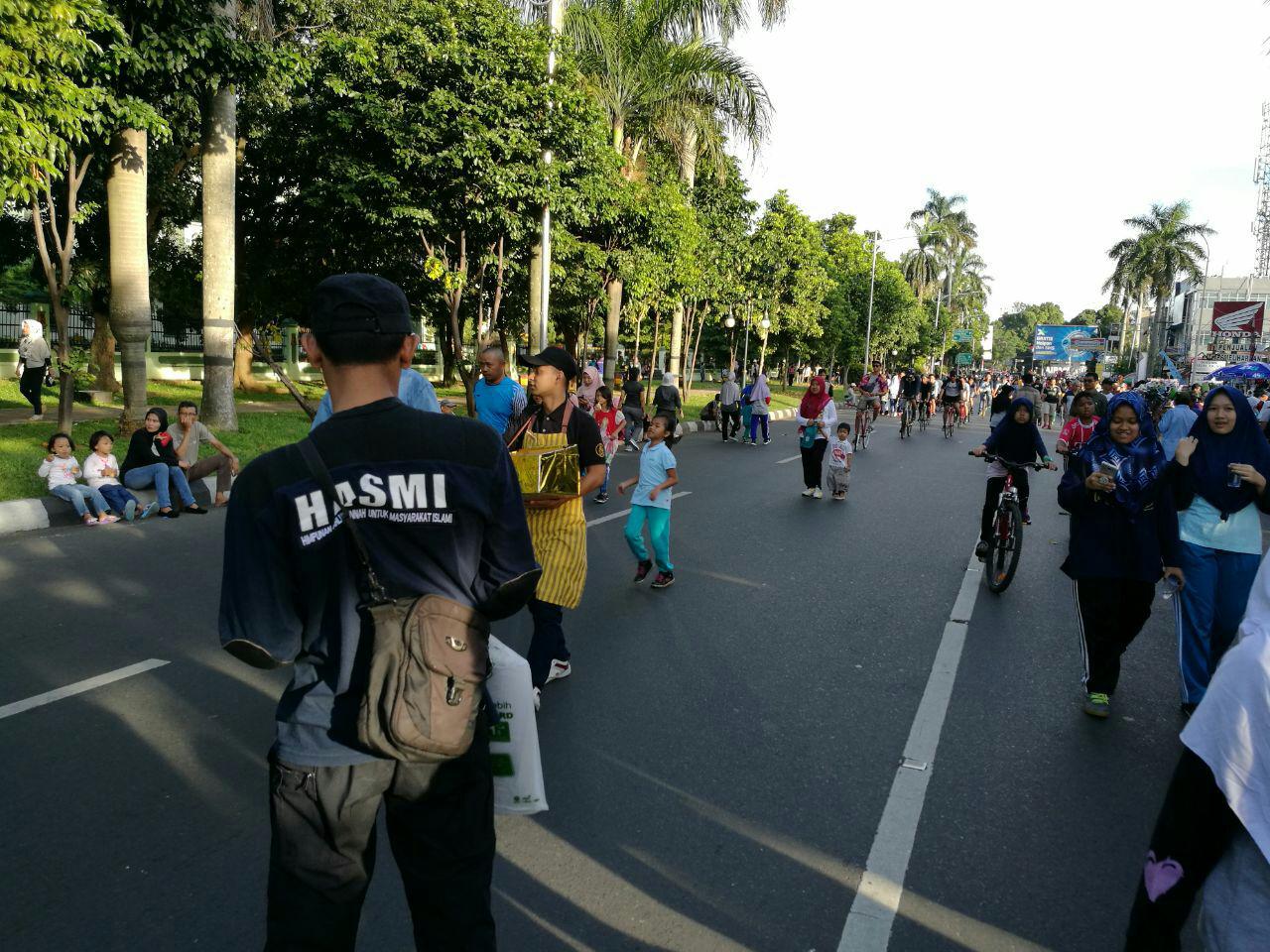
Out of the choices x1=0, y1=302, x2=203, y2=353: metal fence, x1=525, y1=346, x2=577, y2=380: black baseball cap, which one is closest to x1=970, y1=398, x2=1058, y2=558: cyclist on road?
x1=525, y1=346, x2=577, y2=380: black baseball cap

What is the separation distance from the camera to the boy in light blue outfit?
715 centimetres

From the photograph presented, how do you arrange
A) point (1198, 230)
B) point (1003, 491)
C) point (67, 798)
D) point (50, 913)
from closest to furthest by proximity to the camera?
point (50, 913) → point (67, 798) → point (1003, 491) → point (1198, 230)

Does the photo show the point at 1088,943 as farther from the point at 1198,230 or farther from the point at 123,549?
the point at 1198,230

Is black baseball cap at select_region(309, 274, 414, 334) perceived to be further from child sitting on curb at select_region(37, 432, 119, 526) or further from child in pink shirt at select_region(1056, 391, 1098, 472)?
child sitting on curb at select_region(37, 432, 119, 526)

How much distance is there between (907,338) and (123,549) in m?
62.2

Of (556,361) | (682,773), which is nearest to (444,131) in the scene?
(556,361)

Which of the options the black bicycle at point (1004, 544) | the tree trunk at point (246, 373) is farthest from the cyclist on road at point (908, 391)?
the black bicycle at point (1004, 544)

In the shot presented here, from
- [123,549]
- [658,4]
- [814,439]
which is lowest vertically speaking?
[123,549]

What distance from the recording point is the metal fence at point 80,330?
2353 cm

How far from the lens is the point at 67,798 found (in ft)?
11.9

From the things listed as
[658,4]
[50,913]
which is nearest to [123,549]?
[50,913]

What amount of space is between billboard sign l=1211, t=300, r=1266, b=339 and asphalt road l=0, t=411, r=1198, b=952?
4489 centimetres

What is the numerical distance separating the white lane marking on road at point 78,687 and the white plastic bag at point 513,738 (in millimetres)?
3361

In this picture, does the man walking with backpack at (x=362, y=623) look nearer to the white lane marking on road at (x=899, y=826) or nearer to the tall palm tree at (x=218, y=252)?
the white lane marking on road at (x=899, y=826)
